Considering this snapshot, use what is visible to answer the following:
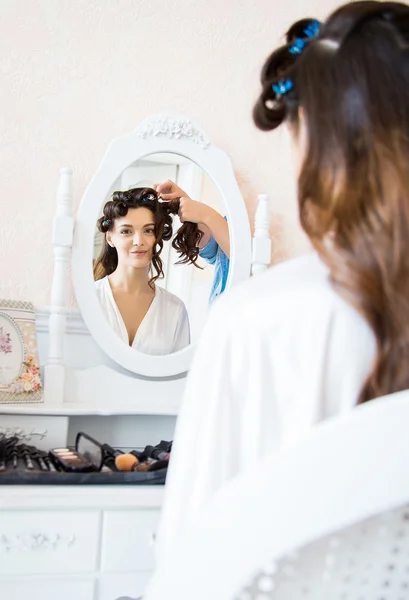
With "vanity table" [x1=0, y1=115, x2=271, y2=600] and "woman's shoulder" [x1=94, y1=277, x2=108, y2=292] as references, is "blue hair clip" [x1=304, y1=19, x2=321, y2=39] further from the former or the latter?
"woman's shoulder" [x1=94, y1=277, x2=108, y2=292]

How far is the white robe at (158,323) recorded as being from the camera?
164 cm

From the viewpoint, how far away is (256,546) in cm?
39

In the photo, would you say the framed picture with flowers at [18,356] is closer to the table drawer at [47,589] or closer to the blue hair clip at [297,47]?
the table drawer at [47,589]

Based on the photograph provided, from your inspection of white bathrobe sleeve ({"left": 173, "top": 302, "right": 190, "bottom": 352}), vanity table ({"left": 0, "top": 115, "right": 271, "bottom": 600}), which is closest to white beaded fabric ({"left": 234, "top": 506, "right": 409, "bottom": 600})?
vanity table ({"left": 0, "top": 115, "right": 271, "bottom": 600})

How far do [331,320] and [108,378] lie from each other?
1119 millimetres

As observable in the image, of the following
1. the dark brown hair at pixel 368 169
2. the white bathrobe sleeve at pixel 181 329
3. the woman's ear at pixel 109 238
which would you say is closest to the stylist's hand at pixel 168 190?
the woman's ear at pixel 109 238

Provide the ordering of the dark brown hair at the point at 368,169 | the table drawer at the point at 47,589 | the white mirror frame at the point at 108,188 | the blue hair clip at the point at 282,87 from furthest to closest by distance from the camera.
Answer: the white mirror frame at the point at 108,188 < the table drawer at the point at 47,589 < the blue hair clip at the point at 282,87 < the dark brown hair at the point at 368,169

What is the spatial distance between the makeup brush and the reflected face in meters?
0.57

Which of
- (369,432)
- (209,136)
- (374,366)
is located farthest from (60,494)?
(209,136)

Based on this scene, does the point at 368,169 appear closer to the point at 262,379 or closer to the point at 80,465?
the point at 262,379

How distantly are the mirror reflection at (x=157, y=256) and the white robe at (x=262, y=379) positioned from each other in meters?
1.07

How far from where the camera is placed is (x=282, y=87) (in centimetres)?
72

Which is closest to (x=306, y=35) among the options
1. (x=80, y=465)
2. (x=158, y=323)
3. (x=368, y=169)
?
(x=368, y=169)

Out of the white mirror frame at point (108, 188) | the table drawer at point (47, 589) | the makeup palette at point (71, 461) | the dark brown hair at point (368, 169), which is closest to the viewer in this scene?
the dark brown hair at point (368, 169)
